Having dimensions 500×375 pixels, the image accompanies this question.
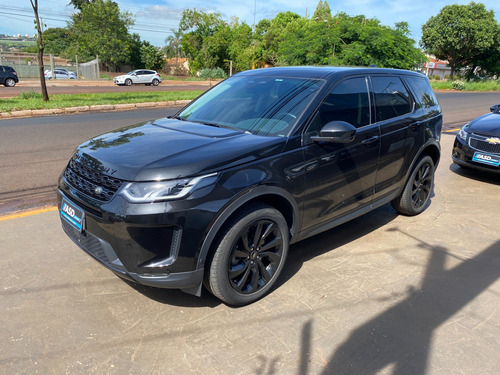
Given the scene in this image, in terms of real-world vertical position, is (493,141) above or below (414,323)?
above

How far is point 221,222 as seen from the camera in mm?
2662

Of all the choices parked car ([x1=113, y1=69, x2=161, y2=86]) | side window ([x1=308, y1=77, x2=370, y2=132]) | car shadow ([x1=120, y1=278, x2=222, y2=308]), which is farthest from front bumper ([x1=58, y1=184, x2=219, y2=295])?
parked car ([x1=113, y1=69, x2=161, y2=86])

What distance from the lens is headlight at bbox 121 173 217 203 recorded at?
2.51 m

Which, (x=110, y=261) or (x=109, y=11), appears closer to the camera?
(x=110, y=261)

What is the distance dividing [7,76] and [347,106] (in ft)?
98.4

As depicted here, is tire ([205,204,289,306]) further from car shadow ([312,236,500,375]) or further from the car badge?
the car badge

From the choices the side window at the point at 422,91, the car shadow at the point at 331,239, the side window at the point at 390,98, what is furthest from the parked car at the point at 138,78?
the side window at the point at 390,98

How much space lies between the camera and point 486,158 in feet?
21.1

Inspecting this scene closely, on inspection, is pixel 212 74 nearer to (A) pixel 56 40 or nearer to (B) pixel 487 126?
(B) pixel 487 126

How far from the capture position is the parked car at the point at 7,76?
88.0 ft

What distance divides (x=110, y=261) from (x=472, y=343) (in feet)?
8.44

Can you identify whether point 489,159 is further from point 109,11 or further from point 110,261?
point 109,11

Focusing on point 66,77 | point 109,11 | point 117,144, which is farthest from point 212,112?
point 109,11

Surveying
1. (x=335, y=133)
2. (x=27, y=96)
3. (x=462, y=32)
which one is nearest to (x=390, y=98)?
(x=335, y=133)
